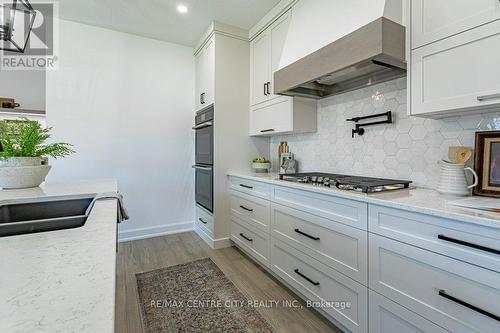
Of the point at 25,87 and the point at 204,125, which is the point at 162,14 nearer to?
the point at 204,125

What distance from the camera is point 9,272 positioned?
0.51 metres

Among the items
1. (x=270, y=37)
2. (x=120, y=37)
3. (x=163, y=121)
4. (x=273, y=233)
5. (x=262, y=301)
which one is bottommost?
(x=262, y=301)

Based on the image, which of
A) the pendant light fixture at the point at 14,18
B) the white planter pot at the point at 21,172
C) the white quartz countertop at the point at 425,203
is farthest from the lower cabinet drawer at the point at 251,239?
the pendant light fixture at the point at 14,18

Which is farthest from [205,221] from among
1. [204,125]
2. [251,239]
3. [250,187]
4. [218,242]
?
[204,125]

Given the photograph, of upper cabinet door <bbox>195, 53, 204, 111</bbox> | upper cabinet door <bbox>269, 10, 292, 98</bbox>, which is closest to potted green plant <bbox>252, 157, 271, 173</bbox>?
upper cabinet door <bbox>269, 10, 292, 98</bbox>

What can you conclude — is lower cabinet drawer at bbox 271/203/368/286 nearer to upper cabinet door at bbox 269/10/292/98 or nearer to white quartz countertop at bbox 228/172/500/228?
white quartz countertop at bbox 228/172/500/228

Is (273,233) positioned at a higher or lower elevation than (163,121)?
lower

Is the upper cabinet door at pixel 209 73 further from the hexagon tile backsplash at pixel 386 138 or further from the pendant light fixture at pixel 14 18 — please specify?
the pendant light fixture at pixel 14 18

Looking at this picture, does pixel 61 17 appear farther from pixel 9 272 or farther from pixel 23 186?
pixel 9 272

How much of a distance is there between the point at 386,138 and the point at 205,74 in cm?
224

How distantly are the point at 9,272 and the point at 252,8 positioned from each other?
2.81 meters

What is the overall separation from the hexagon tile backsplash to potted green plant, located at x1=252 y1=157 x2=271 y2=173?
0.47 metres

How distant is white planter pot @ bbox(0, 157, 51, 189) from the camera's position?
57.0 inches

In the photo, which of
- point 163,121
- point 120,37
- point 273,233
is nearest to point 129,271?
point 273,233
